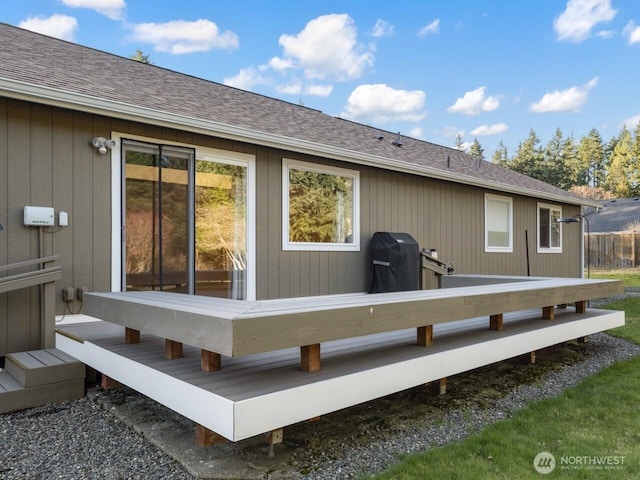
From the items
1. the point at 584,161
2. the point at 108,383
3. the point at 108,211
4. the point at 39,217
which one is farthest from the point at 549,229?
the point at 584,161

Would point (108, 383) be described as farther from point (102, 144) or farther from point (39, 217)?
point (102, 144)

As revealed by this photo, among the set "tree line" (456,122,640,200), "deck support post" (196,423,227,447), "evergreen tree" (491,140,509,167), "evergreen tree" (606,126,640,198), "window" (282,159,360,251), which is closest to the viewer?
"deck support post" (196,423,227,447)

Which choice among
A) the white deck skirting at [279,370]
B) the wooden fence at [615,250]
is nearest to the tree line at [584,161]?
the wooden fence at [615,250]

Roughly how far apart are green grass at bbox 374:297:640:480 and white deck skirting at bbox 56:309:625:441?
0.43 m

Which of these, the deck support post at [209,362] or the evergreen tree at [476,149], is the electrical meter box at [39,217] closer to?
the deck support post at [209,362]

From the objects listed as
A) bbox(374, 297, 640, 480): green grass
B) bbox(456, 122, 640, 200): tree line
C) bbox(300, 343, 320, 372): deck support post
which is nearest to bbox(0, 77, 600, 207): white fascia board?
bbox(300, 343, 320, 372): deck support post

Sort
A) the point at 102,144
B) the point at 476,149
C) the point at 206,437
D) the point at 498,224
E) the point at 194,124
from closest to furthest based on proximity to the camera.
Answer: the point at 206,437
the point at 102,144
the point at 194,124
the point at 498,224
the point at 476,149

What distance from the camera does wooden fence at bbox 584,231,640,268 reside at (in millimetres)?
18766

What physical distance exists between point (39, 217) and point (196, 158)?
165 centimetres

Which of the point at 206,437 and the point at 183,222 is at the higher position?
the point at 183,222

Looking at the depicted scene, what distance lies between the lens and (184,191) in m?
4.77

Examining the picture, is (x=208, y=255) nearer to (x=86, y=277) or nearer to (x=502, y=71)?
(x=86, y=277)

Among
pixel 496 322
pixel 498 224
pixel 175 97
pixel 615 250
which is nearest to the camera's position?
pixel 496 322

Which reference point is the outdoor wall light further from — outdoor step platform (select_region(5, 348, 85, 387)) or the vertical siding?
outdoor step platform (select_region(5, 348, 85, 387))
